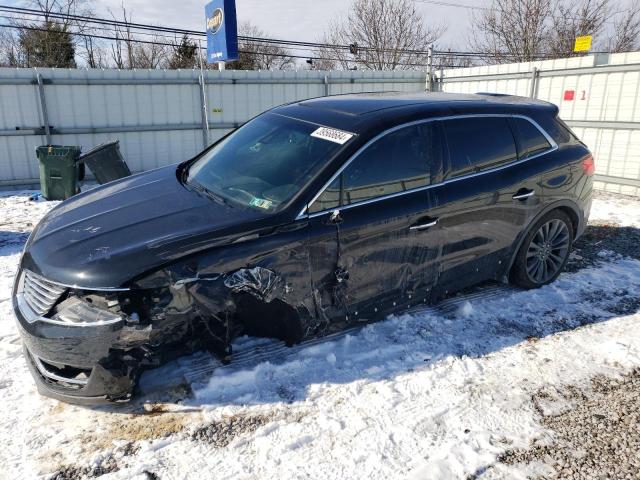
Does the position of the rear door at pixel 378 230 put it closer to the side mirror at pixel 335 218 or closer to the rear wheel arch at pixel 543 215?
the side mirror at pixel 335 218

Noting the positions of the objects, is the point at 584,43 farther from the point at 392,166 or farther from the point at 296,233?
the point at 296,233

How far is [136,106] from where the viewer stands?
1023 centimetres

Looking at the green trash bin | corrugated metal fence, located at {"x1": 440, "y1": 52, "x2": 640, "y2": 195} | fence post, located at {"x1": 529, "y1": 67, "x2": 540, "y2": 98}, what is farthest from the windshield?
fence post, located at {"x1": 529, "y1": 67, "x2": 540, "y2": 98}

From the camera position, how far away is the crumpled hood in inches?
108

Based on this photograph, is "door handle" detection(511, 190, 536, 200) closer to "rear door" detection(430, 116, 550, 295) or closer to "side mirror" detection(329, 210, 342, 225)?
"rear door" detection(430, 116, 550, 295)

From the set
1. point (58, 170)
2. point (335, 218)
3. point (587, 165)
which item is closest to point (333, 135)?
point (335, 218)

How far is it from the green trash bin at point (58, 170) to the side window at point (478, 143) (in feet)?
22.0

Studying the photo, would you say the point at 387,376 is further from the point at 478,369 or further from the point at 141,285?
the point at 141,285

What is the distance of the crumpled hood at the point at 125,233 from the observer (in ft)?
8.97

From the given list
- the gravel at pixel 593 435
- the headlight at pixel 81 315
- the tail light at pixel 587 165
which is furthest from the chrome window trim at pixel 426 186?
the gravel at pixel 593 435

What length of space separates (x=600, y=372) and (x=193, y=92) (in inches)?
378

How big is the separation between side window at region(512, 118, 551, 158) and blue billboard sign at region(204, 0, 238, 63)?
29.8 feet

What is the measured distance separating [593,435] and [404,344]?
1.31m

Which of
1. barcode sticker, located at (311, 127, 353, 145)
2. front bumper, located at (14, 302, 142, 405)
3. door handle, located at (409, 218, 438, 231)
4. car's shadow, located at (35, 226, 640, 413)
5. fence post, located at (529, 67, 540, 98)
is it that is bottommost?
car's shadow, located at (35, 226, 640, 413)
